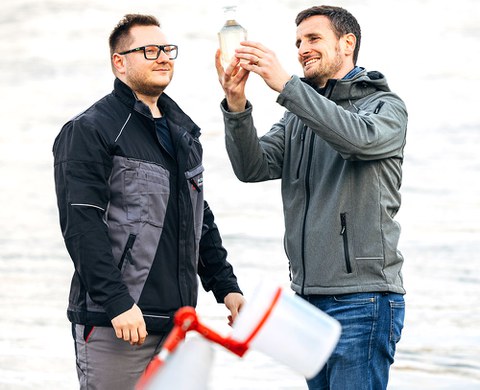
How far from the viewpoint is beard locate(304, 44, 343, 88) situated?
4.08 metres

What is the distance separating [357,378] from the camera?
380cm

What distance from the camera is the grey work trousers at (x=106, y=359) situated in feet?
12.3

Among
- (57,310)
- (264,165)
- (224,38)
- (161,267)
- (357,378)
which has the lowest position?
(57,310)

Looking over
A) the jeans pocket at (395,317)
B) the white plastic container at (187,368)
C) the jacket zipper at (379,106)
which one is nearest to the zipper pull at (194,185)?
the jacket zipper at (379,106)

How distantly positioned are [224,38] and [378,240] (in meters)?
0.95

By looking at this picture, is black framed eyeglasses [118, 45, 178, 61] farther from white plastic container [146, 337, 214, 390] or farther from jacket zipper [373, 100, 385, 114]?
white plastic container [146, 337, 214, 390]

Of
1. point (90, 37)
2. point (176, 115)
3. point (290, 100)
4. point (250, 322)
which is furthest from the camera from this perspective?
point (90, 37)

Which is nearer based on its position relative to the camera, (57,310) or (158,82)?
(158,82)

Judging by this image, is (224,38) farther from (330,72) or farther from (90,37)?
(90,37)

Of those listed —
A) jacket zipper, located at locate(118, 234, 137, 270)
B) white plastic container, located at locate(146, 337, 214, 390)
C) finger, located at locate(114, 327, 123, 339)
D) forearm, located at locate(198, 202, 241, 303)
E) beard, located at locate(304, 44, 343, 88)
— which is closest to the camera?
white plastic container, located at locate(146, 337, 214, 390)

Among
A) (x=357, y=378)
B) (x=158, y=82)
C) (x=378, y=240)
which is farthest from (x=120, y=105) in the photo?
(x=357, y=378)

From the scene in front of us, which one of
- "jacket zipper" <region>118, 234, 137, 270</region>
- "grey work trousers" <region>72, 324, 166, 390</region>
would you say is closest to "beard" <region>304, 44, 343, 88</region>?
"jacket zipper" <region>118, 234, 137, 270</region>

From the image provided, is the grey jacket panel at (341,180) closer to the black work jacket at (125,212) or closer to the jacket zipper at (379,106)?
the jacket zipper at (379,106)

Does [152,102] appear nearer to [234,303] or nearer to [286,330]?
[234,303]
